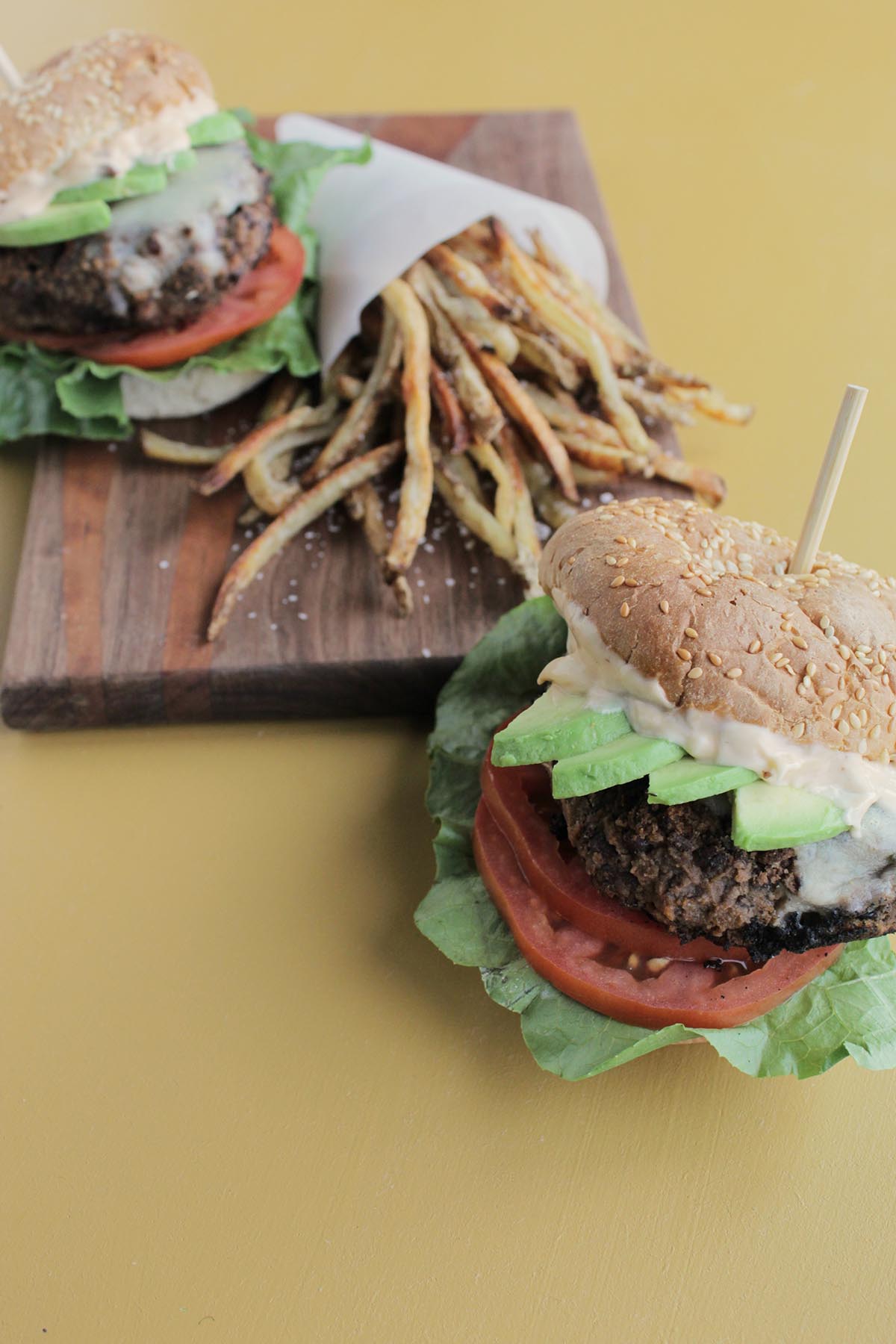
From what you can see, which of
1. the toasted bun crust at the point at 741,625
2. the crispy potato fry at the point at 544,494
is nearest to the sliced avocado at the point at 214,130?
the crispy potato fry at the point at 544,494

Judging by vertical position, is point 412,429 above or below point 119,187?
below

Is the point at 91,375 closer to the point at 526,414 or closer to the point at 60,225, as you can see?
the point at 60,225

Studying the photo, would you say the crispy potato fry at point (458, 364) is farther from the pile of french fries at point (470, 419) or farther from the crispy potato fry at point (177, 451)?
the crispy potato fry at point (177, 451)

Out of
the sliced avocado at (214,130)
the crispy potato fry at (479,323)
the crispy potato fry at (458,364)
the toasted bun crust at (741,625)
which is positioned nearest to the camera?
the toasted bun crust at (741,625)

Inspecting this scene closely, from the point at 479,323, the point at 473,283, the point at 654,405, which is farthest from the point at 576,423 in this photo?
the point at 473,283

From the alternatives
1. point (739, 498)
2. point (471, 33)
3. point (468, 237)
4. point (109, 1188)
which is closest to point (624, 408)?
point (739, 498)

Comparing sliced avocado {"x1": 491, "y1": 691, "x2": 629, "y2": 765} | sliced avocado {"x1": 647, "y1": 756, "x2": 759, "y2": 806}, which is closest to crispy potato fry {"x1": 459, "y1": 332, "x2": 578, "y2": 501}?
sliced avocado {"x1": 491, "y1": 691, "x2": 629, "y2": 765}
